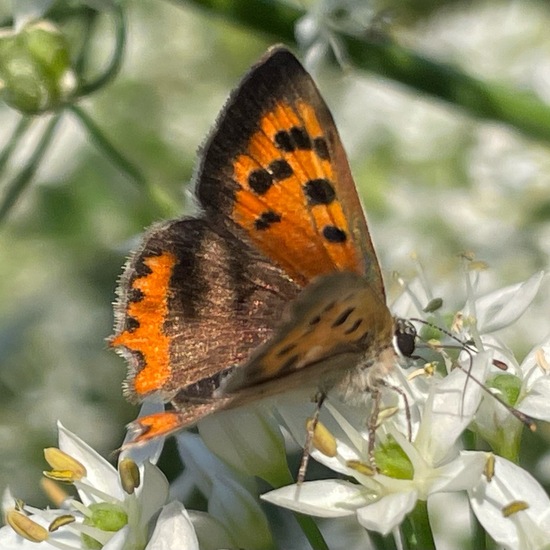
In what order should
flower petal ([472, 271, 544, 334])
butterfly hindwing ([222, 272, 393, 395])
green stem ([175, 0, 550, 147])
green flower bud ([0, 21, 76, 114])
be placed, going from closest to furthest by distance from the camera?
1. butterfly hindwing ([222, 272, 393, 395])
2. flower petal ([472, 271, 544, 334])
3. green flower bud ([0, 21, 76, 114])
4. green stem ([175, 0, 550, 147])

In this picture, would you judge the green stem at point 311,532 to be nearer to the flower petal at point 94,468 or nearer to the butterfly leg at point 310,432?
the butterfly leg at point 310,432

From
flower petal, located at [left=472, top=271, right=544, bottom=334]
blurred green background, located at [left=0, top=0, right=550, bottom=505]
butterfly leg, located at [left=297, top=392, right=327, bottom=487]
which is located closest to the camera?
butterfly leg, located at [left=297, top=392, right=327, bottom=487]

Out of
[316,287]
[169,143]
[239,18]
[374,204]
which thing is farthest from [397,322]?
[169,143]

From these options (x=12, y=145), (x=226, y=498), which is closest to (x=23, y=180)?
(x=12, y=145)

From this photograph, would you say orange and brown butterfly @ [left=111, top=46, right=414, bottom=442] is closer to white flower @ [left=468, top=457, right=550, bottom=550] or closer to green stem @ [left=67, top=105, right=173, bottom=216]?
white flower @ [left=468, top=457, right=550, bottom=550]

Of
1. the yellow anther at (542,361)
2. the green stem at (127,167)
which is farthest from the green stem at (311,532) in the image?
the green stem at (127,167)

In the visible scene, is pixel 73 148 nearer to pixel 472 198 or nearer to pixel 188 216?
pixel 472 198

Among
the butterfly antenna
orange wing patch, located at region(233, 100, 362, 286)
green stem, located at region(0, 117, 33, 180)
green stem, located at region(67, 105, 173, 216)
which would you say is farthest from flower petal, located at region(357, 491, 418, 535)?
green stem, located at region(0, 117, 33, 180)
